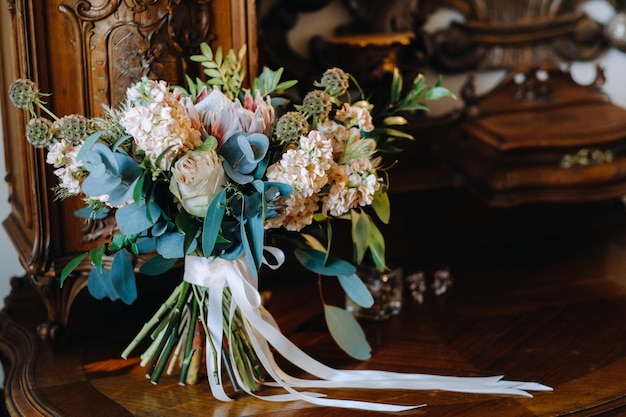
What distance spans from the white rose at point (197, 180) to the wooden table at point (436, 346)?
0.32 meters

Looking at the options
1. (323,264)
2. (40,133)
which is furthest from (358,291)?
(40,133)

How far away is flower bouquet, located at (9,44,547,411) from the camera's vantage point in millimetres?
1150

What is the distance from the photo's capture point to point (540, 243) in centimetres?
206

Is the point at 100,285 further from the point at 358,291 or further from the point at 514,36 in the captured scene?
the point at 514,36

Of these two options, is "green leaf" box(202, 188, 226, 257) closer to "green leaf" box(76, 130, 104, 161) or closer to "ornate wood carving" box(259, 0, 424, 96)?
"green leaf" box(76, 130, 104, 161)

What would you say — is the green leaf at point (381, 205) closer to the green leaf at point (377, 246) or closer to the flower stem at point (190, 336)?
the green leaf at point (377, 246)

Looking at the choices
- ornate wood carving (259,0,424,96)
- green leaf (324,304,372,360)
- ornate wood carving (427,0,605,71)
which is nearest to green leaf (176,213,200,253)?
green leaf (324,304,372,360)

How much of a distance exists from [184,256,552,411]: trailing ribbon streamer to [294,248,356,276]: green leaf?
3.7 inches

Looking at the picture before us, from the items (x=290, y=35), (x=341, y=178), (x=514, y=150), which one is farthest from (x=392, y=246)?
(x=341, y=178)

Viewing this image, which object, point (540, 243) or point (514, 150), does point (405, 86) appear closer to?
point (514, 150)

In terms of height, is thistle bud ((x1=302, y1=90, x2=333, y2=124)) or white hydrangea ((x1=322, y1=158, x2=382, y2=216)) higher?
thistle bud ((x1=302, y1=90, x2=333, y2=124))

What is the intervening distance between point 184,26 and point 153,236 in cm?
36

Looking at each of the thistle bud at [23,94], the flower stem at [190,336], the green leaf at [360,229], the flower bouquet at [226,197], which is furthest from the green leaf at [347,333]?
the thistle bud at [23,94]

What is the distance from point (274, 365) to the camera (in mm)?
1371
